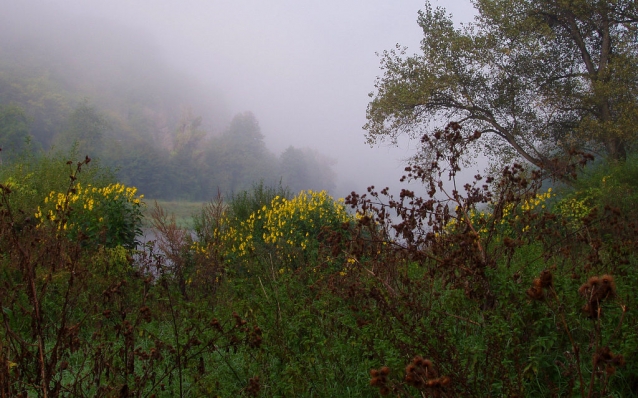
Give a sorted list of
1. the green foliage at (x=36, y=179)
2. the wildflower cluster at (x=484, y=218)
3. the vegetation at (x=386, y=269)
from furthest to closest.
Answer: the green foliage at (x=36, y=179)
the wildflower cluster at (x=484, y=218)
the vegetation at (x=386, y=269)

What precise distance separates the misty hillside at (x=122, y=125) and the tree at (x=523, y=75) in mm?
5256

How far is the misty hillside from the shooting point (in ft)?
145

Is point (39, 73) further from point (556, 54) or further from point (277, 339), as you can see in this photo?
point (277, 339)

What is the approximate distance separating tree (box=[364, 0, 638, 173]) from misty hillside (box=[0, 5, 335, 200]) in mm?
5256

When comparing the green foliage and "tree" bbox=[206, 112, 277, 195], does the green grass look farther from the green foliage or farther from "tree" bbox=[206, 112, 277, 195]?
"tree" bbox=[206, 112, 277, 195]

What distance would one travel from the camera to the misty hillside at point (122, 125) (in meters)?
44.3

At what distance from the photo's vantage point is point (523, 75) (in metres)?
15.4

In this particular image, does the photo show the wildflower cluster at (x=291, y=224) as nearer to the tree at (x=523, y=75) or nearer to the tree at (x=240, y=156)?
the tree at (x=523, y=75)

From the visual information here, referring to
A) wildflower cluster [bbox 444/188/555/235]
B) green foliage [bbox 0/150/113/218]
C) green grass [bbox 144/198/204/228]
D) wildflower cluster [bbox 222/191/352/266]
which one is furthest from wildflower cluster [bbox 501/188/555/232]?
green foliage [bbox 0/150/113/218]

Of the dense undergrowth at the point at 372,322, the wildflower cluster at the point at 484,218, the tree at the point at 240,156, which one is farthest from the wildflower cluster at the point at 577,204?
the tree at the point at 240,156

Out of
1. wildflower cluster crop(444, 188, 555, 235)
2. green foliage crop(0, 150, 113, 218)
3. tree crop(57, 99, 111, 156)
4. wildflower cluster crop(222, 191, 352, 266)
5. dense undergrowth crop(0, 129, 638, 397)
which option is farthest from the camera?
tree crop(57, 99, 111, 156)

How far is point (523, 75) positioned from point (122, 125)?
63640 mm

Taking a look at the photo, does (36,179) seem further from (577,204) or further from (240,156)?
(240,156)

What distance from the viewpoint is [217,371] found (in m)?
3.06
